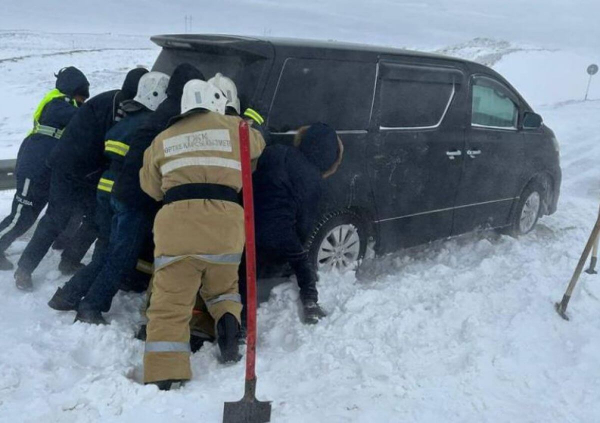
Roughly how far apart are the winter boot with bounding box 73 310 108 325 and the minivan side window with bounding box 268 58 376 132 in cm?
176

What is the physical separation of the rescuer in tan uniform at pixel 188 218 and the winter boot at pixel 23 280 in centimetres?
153

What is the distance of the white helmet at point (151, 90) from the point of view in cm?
412

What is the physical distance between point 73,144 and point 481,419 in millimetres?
3304

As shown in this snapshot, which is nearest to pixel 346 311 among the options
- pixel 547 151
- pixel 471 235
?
pixel 471 235

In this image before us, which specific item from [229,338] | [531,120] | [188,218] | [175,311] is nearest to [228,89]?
[188,218]

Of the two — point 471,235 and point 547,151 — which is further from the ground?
point 547,151

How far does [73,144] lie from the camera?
14.3 ft

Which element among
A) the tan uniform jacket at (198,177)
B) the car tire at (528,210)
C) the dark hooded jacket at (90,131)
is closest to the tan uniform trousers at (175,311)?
the tan uniform jacket at (198,177)

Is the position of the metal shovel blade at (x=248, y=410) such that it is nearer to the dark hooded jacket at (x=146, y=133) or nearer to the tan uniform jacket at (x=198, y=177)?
the tan uniform jacket at (x=198, y=177)

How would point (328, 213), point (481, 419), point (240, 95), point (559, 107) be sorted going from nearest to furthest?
point (481, 419)
point (240, 95)
point (328, 213)
point (559, 107)

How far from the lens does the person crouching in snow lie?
411 cm

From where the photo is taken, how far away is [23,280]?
14.8ft

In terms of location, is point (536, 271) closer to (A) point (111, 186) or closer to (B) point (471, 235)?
(B) point (471, 235)

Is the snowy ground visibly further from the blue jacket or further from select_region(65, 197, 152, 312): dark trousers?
the blue jacket
